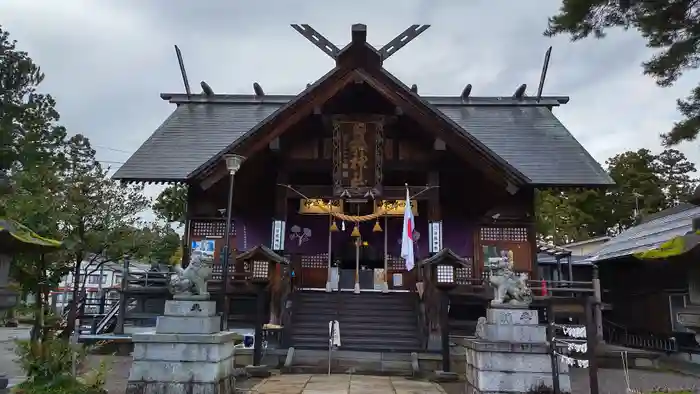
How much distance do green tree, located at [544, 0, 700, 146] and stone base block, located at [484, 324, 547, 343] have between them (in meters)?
3.44

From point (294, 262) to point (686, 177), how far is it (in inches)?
1406

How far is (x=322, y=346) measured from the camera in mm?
13000

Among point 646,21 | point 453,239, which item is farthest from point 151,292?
point 646,21

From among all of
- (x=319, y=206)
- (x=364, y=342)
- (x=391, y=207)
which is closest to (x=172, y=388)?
(x=364, y=342)

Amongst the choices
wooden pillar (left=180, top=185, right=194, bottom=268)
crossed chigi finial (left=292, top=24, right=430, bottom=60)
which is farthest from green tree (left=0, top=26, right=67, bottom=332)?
crossed chigi finial (left=292, top=24, right=430, bottom=60)

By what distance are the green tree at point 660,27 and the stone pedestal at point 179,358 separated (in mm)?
7251

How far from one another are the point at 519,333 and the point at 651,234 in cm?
1486

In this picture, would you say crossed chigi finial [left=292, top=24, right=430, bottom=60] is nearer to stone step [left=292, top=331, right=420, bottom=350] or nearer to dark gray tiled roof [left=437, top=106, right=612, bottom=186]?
dark gray tiled roof [left=437, top=106, right=612, bottom=186]

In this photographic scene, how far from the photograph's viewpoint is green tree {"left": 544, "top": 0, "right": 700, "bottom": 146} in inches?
254

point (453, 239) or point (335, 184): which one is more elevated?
point (335, 184)

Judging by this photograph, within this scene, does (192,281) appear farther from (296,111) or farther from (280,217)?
(296,111)

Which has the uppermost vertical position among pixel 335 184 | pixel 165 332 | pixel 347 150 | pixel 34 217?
pixel 347 150

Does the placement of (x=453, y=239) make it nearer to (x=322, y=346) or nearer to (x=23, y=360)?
(x=322, y=346)

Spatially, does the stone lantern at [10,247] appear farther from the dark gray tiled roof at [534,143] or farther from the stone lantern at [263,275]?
the dark gray tiled roof at [534,143]
